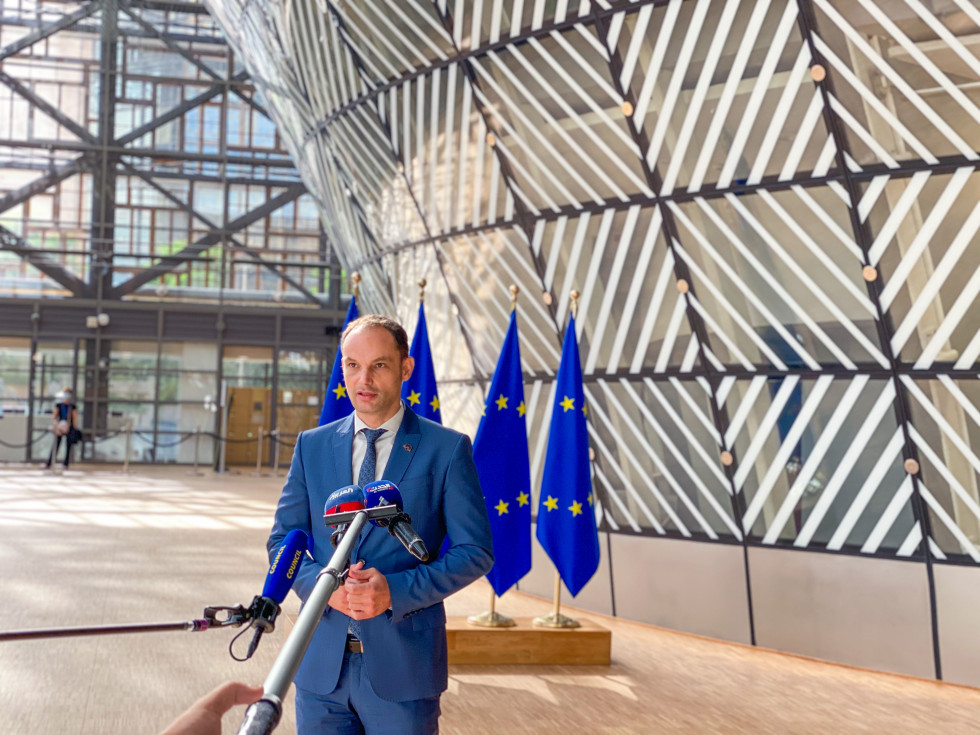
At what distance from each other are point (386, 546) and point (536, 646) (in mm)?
5425

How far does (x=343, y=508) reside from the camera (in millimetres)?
2008

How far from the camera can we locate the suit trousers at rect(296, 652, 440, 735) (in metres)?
2.59

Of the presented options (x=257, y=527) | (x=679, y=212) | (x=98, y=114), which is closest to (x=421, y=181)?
(x=679, y=212)

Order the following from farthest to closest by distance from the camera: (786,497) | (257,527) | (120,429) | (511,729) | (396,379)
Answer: (120,429) < (257,527) < (786,497) < (511,729) < (396,379)

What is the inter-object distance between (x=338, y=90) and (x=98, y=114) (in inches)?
675

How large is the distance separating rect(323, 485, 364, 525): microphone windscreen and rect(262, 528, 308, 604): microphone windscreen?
2.9 inches

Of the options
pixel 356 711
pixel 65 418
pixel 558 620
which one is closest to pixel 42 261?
pixel 65 418

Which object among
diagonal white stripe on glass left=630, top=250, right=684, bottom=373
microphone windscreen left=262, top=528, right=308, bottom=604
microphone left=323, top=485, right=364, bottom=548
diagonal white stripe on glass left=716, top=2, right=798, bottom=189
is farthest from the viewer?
diagonal white stripe on glass left=630, top=250, right=684, bottom=373

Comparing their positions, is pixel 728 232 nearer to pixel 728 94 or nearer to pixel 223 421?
pixel 728 94

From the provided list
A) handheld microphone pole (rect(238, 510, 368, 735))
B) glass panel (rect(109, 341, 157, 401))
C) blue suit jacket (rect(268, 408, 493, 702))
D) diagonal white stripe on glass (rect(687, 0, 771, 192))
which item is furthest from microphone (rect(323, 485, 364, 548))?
glass panel (rect(109, 341, 157, 401))

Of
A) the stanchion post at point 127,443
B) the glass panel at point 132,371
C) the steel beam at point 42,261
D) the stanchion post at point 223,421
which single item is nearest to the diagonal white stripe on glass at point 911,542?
the stanchion post at point 127,443

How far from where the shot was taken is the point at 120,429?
25.5 metres

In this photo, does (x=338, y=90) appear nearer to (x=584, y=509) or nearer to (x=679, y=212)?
(x=679, y=212)

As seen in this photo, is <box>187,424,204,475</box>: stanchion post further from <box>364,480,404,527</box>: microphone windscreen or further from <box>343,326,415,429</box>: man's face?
<box>364,480,404,527</box>: microphone windscreen
